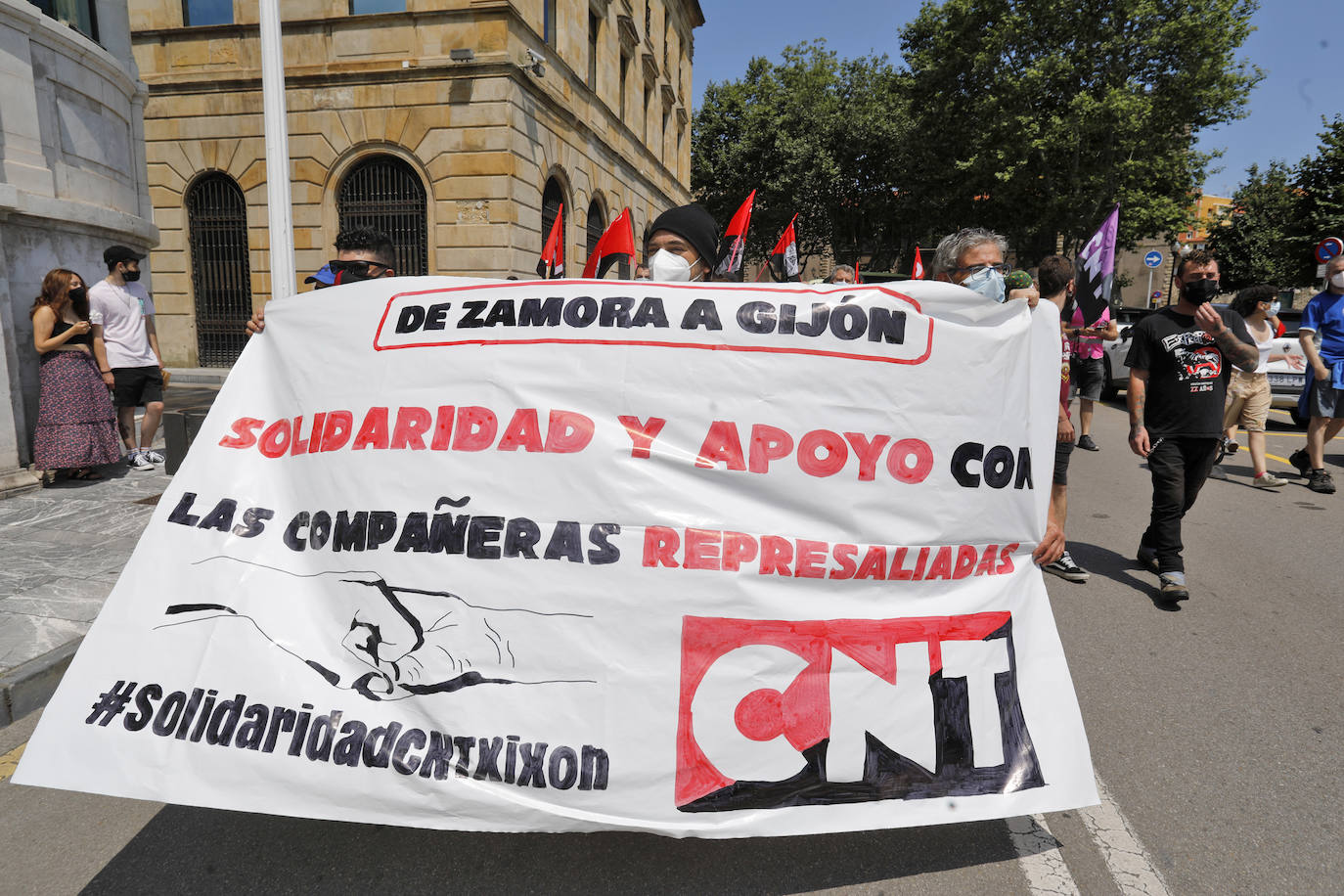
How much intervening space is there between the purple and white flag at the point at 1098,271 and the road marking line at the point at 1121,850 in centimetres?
289

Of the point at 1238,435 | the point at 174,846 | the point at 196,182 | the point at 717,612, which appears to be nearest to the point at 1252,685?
the point at 717,612

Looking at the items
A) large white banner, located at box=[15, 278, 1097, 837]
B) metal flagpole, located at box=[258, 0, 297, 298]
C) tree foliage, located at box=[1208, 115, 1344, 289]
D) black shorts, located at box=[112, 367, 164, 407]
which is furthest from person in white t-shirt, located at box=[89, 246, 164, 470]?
tree foliage, located at box=[1208, 115, 1344, 289]

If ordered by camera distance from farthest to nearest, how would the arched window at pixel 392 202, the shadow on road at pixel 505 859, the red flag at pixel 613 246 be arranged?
1. the arched window at pixel 392 202
2. the red flag at pixel 613 246
3. the shadow on road at pixel 505 859

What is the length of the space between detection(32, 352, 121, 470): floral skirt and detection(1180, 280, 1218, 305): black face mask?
25.7 ft

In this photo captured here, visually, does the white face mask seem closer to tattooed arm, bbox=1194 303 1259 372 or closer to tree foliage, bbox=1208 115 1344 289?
tattooed arm, bbox=1194 303 1259 372

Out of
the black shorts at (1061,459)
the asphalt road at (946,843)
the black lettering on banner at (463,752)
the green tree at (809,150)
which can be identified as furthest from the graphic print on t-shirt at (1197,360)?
the green tree at (809,150)

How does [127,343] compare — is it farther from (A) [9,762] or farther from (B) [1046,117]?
(B) [1046,117]

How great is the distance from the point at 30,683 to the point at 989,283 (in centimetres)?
429

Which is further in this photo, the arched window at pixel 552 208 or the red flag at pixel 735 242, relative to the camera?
the arched window at pixel 552 208

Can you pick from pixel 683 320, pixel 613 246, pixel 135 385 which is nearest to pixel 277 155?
pixel 135 385

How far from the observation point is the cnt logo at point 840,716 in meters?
2.05

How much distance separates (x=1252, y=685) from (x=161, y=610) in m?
4.13

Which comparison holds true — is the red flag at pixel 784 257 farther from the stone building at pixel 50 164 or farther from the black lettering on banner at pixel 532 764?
the black lettering on banner at pixel 532 764

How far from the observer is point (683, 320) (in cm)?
232
